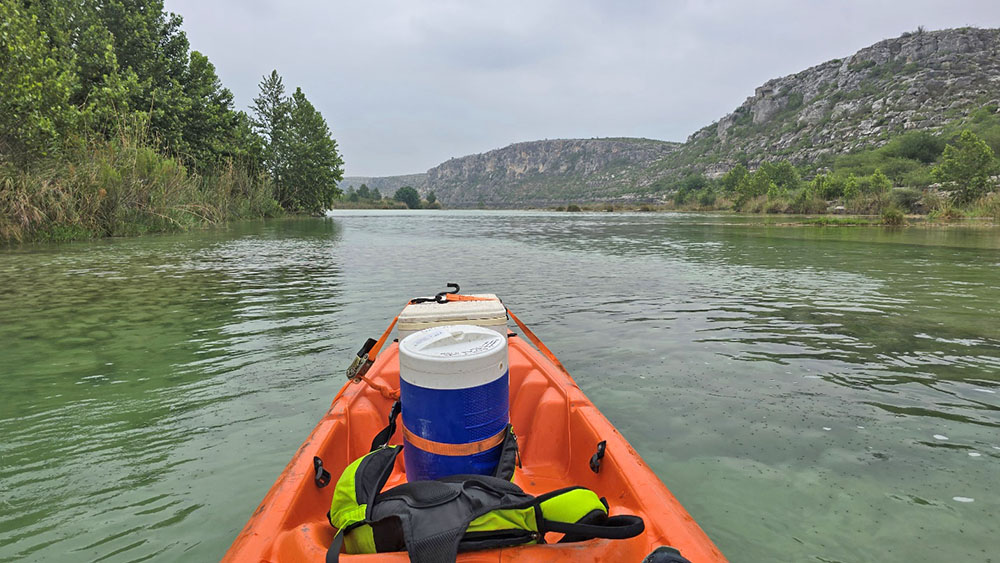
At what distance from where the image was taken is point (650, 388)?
4172 millimetres

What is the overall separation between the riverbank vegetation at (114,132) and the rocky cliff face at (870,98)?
251ft

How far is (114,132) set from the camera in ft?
57.2

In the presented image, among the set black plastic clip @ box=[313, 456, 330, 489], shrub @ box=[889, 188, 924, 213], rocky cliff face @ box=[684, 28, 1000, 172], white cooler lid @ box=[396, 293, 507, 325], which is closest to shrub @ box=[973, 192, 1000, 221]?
shrub @ box=[889, 188, 924, 213]

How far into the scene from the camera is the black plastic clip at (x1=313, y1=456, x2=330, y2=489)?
1996mm

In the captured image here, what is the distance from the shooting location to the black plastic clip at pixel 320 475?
6.55ft

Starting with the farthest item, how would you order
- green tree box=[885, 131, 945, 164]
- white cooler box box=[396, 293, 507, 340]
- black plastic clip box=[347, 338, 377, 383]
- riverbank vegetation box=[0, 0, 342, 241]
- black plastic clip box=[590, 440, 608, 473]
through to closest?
green tree box=[885, 131, 945, 164] < riverbank vegetation box=[0, 0, 342, 241] < white cooler box box=[396, 293, 507, 340] < black plastic clip box=[347, 338, 377, 383] < black plastic clip box=[590, 440, 608, 473]

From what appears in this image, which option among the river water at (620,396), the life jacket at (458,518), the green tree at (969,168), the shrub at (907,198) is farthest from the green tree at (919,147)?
the life jacket at (458,518)

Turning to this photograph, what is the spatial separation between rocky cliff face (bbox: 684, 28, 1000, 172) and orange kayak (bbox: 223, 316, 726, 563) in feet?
258

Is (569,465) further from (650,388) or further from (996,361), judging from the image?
(996,361)

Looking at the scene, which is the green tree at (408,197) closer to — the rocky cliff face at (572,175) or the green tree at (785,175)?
the rocky cliff face at (572,175)

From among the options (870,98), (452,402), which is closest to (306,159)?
(452,402)

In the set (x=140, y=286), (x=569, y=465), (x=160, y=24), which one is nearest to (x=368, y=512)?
(x=569, y=465)

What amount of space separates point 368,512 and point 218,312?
20.9ft

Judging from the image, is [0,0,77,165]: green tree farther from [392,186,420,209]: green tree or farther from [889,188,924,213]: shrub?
[392,186,420,209]: green tree
